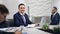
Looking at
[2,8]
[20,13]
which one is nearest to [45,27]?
[2,8]

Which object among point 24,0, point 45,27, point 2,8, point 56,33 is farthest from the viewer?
point 24,0

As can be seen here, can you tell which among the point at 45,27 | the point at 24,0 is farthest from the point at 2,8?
the point at 24,0

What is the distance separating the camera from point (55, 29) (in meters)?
1.14

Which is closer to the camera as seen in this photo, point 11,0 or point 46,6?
point 11,0

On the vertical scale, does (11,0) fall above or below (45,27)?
above

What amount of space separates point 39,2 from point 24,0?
66cm

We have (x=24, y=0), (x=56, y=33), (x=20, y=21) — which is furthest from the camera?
(x=24, y=0)

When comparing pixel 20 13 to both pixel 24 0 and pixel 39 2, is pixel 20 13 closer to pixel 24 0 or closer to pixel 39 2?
pixel 24 0

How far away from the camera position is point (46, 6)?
5672 mm

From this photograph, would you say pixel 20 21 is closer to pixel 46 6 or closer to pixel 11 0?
pixel 11 0

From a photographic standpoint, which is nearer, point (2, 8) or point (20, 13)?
point (2, 8)

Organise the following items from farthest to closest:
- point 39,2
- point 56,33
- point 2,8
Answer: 1. point 39,2
2. point 2,8
3. point 56,33

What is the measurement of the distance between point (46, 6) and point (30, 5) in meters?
0.62

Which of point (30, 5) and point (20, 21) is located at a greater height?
point (30, 5)
